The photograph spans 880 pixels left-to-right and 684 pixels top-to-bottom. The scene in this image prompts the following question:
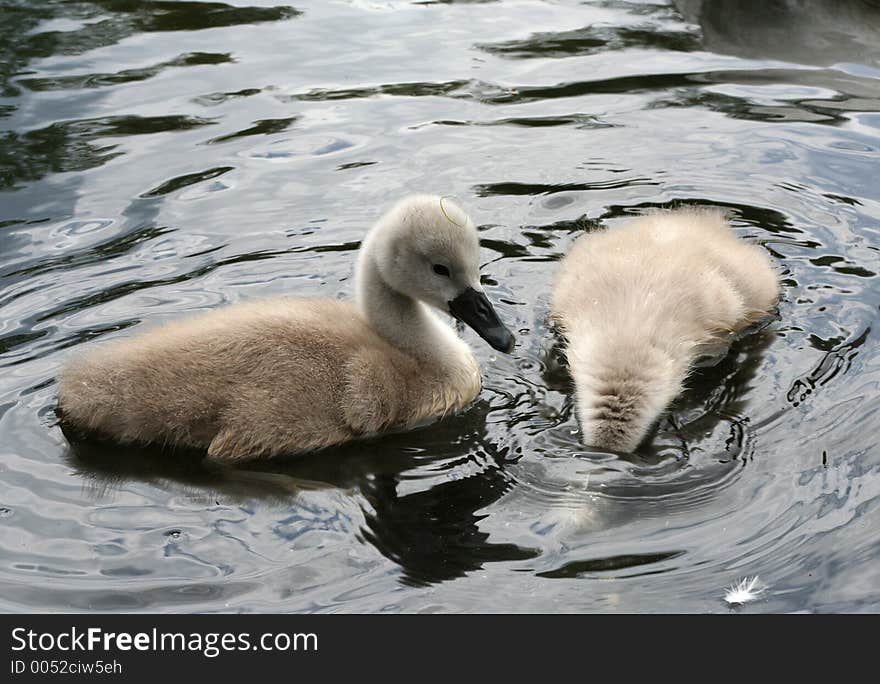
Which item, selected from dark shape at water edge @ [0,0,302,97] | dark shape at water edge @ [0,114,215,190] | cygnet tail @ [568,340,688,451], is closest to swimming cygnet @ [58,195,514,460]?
cygnet tail @ [568,340,688,451]

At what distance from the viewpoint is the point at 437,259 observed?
4.70 meters

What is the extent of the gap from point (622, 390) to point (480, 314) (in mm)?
652

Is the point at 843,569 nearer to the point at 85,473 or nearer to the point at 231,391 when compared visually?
the point at 231,391

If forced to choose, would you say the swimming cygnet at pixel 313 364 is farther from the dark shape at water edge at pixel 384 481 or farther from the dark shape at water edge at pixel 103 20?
the dark shape at water edge at pixel 103 20

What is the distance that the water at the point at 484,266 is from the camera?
377 centimetres

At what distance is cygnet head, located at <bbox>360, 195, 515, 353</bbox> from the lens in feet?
15.3

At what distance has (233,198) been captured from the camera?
6488mm

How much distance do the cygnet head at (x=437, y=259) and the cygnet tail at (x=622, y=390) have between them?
0.33 m

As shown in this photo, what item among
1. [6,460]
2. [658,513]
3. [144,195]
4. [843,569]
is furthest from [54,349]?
[843,569]

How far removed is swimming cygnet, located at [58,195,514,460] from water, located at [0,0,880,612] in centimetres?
11

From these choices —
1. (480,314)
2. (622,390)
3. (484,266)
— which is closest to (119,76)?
(484,266)

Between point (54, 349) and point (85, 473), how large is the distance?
91 centimetres
